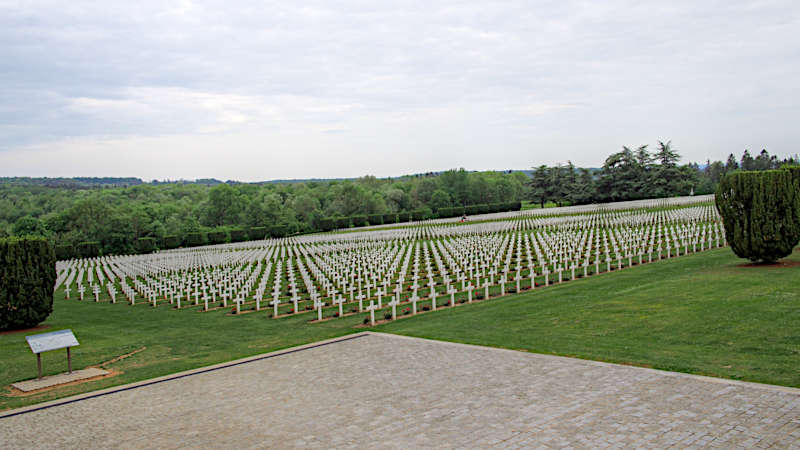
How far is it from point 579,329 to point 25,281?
13.8m

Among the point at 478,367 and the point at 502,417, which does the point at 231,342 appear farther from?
the point at 502,417

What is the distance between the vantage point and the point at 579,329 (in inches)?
430

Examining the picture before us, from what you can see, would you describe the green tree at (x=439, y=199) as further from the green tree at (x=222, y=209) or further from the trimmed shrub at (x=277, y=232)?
the trimmed shrub at (x=277, y=232)

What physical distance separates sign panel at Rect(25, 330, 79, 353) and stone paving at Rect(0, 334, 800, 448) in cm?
148

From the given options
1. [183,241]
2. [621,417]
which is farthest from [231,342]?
[183,241]

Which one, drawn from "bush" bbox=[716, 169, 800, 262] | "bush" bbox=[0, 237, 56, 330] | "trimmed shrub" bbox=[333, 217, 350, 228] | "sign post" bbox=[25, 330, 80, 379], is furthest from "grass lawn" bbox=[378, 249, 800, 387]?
"trimmed shrub" bbox=[333, 217, 350, 228]

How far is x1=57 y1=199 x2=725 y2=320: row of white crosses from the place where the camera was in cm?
1797

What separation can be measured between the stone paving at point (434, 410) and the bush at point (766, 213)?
29.9 ft

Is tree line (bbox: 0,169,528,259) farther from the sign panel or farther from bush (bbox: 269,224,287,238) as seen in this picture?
the sign panel

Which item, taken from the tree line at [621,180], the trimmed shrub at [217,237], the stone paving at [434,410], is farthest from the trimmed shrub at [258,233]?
the stone paving at [434,410]

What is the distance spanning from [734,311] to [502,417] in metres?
6.67

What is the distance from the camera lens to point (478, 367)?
28.5 feet

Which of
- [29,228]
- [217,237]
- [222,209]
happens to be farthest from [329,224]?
[29,228]

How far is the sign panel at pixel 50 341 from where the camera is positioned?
894 centimetres
